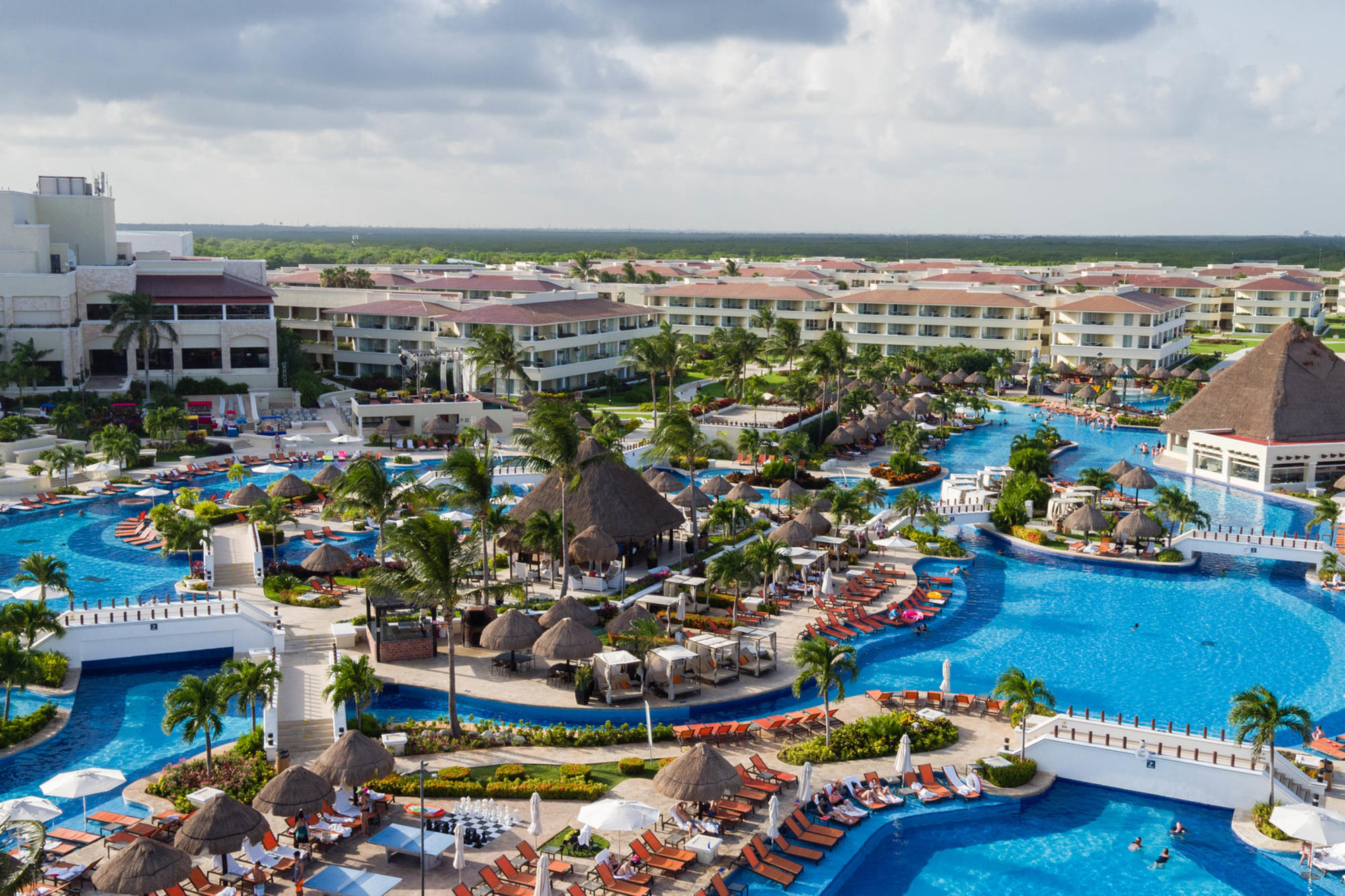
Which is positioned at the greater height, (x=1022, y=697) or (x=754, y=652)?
(x=1022, y=697)

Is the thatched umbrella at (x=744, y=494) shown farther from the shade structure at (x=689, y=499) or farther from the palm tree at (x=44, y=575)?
the palm tree at (x=44, y=575)

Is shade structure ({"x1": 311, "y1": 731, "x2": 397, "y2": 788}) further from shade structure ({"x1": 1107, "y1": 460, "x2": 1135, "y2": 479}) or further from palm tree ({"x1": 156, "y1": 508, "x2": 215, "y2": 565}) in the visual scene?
shade structure ({"x1": 1107, "y1": 460, "x2": 1135, "y2": 479})

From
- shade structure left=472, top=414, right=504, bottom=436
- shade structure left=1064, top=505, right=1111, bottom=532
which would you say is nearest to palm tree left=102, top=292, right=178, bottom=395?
Result: shade structure left=472, top=414, right=504, bottom=436

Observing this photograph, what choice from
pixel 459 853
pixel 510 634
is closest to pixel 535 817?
pixel 459 853

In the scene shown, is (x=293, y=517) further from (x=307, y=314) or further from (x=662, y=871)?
(x=307, y=314)

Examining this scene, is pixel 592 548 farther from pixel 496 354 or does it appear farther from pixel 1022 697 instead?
pixel 496 354

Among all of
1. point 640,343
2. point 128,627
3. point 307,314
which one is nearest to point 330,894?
point 128,627
